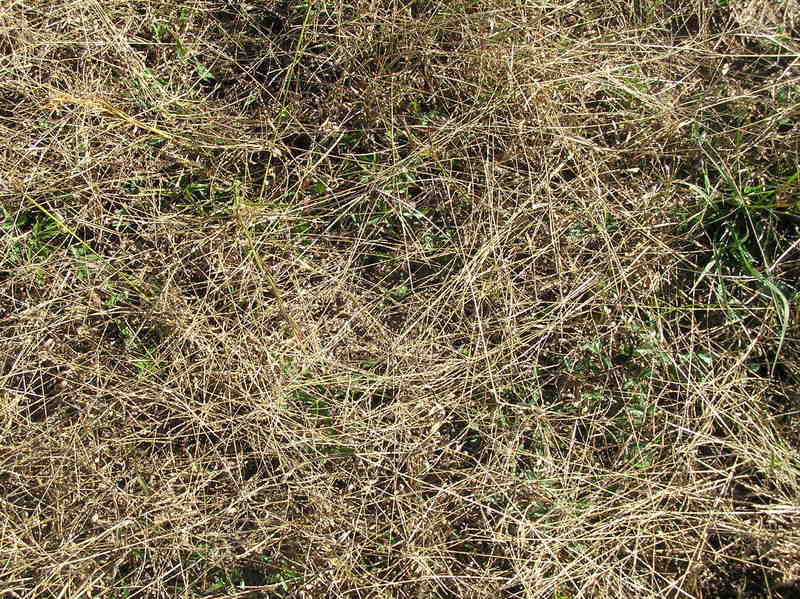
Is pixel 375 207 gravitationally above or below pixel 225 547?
above

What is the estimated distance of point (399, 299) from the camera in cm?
216

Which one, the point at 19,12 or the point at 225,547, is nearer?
the point at 225,547

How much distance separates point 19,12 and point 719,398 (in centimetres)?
273

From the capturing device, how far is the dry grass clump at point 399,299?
2.02 metres

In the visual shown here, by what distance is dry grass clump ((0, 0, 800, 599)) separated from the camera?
6.61ft

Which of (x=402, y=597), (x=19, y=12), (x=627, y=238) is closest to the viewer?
(x=402, y=597)

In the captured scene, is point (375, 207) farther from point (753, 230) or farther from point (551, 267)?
point (753, 230)

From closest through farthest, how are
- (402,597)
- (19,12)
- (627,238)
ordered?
(402,597) → (627,238) → (19,12)

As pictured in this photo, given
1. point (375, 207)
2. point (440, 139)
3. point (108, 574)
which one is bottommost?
point (108, 574)

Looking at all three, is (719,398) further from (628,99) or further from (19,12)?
(19,12)

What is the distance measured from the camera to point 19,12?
7.51 ft

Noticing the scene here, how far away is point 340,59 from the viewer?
7.24ft

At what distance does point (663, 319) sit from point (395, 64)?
4.07 ft

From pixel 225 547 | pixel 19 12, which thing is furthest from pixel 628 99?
pixel 19 12
